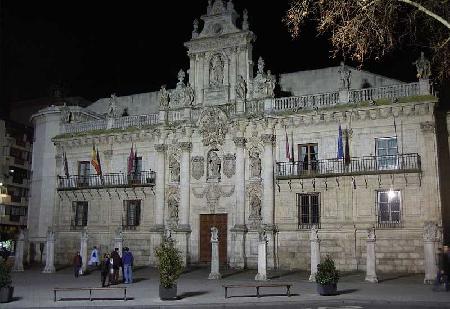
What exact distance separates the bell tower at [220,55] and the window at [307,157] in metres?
5.26

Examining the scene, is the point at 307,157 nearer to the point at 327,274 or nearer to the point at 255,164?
the point at 255,164

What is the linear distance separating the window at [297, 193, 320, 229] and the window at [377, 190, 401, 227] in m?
3.64

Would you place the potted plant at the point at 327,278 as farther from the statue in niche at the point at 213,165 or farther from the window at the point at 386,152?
the statue in niche at the point at 213,165

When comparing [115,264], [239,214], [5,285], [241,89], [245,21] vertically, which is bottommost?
[5,285]

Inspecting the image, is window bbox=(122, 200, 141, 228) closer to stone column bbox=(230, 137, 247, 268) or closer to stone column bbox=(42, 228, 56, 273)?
stone column bbox=(42, 228, 56, 273)

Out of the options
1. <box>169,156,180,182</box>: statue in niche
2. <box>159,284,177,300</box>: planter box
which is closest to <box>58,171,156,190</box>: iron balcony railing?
<box>169,156,180,182</box>: statue in niche

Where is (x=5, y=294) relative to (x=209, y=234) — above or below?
below

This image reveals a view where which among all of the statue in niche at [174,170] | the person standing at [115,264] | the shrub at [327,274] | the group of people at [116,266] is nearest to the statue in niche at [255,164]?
the statue in niche at [174,170]

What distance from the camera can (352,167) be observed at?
99.2 feet

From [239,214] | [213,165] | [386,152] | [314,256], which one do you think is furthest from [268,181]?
[314,256]

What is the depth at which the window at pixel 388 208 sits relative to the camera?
95.4 feet

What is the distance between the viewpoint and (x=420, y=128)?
95.6 ft

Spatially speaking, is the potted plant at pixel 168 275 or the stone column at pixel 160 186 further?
the stone column at pixel 160 186

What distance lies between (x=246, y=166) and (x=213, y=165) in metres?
2.44
